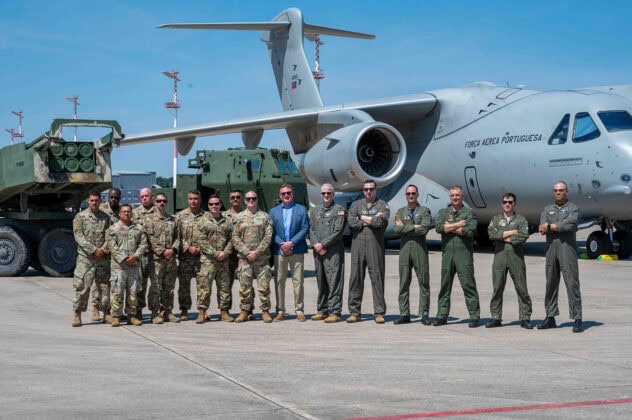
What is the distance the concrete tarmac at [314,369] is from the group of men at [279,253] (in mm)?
296

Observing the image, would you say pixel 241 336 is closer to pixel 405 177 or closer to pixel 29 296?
pixel 29 296

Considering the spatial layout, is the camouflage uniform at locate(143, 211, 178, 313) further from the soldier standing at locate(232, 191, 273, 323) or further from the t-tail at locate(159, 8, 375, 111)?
the t-tail at locate(159, 8, 375, 111)

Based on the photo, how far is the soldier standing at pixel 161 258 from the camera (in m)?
9.23

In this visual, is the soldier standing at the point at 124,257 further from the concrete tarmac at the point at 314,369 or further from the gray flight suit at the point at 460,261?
the gray flight suit at the point at 460,261

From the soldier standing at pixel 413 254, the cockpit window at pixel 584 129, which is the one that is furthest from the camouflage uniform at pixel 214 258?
the cockpit window at pixel 584 129

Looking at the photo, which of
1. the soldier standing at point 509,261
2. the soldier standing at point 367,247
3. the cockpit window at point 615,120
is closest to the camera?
the soldier standing at point 509,261

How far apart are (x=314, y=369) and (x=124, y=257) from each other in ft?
10.7

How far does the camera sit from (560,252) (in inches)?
342

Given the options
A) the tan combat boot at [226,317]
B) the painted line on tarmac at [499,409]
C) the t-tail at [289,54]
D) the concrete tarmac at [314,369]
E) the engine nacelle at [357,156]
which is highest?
the t-tail at [289,54]

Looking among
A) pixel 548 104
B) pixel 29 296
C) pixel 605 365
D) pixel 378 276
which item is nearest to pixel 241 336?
pixel 378 276

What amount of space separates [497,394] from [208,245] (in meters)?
4.55

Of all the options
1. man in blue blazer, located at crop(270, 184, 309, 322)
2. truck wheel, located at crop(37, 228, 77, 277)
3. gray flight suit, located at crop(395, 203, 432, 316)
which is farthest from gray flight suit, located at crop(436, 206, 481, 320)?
truck wheel, located at crop(37, 228, 77, 277)

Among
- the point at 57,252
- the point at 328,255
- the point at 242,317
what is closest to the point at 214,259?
the point at 242,317

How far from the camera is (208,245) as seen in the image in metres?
9.34
